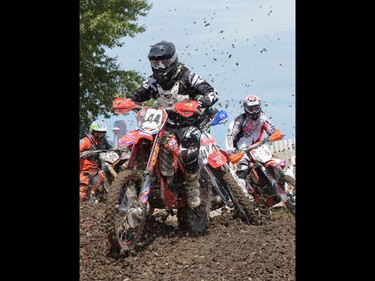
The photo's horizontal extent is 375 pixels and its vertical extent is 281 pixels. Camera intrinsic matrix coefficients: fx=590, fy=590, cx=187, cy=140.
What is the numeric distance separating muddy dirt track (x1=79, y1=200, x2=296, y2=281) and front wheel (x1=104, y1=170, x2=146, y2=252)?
7.3 inches

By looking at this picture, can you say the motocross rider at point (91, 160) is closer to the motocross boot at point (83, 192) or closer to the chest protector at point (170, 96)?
the motocross boot at point (83, 192)

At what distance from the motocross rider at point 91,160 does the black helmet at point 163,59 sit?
4146mm

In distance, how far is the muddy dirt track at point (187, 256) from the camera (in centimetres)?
587

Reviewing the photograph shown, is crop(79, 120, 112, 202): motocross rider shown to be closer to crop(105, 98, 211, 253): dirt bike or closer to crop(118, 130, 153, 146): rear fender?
crop(105, 98, 211, 253): dirt bike

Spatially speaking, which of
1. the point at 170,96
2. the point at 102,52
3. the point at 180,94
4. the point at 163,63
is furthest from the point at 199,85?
the point at 102,52

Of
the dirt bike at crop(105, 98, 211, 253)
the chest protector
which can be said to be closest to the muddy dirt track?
the dirt bike at crop(105, 98, 211, 253)

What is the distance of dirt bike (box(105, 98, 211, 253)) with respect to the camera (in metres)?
5.99

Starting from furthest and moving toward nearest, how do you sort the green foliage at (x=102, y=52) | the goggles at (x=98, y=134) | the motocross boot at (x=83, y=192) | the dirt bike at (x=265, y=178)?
the green foliage at (x=102, y=52) → the goggles at (x=98, y=134) → the motocross boot at (x=83, y=192) → the dirt bike at (x=265, y=178)

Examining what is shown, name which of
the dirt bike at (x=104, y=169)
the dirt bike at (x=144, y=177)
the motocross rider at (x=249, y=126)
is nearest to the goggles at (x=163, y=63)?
the dirt bike at (x=144, y=177)

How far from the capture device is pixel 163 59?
22.7ft
